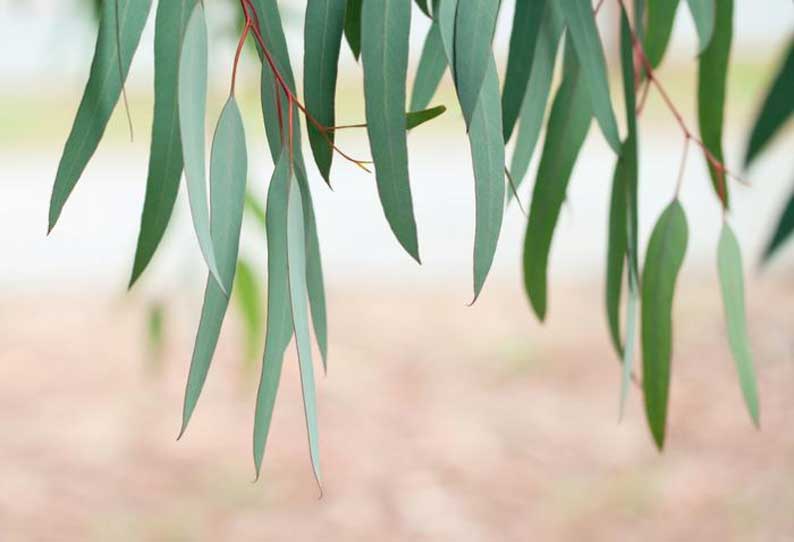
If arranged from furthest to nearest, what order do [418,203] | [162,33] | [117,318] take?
[418,203] → [117,318] → [162,33]

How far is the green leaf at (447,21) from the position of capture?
0.51m

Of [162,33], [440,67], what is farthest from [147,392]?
[162,33]

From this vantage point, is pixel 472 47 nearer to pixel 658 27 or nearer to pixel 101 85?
pixel 101 85

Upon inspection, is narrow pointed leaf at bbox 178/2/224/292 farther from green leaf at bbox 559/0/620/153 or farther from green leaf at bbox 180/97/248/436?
green leaf at bbox 559/0/620/153

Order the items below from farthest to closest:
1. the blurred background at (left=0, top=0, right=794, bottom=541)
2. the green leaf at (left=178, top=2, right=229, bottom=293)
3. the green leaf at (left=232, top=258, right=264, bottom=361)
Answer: the blurred background at (left=0, top=0, right=794, bottom=541), the green leaf at (left=232, top=258, right=264, bottom=361), the green leaf at (left=178, top=2, right=229, bottom=293)

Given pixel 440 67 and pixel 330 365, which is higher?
pixel 440 67

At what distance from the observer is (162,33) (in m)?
0.55

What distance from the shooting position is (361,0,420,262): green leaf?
518 mm

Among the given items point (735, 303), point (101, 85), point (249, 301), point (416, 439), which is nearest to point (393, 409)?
point (416, 439)

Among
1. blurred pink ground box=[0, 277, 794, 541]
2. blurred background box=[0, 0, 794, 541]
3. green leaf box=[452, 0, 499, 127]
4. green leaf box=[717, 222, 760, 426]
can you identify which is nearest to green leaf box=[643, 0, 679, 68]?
green leaf box=[717, 222, 760, 426]

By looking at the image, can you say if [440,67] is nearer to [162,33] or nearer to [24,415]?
[162,33]

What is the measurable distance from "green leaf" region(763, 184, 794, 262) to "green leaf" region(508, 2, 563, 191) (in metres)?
0.15

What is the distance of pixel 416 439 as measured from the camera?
193 cm

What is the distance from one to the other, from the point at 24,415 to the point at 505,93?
5.12 feet
